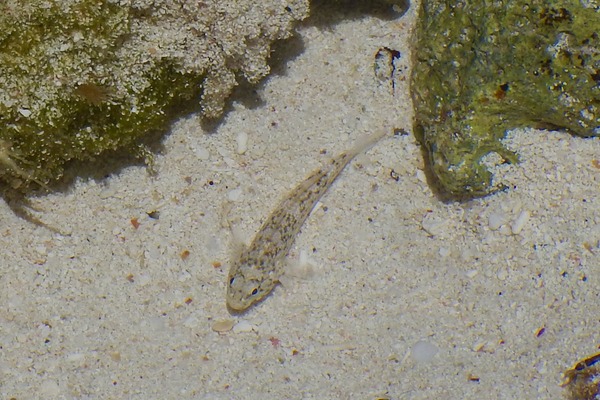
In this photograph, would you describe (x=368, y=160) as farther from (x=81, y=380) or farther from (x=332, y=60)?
(x=81, y=380)

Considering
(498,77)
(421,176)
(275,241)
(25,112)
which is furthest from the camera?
(421,176)

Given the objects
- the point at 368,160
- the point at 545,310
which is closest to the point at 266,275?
the point at 368,160

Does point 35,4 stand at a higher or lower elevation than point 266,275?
higher

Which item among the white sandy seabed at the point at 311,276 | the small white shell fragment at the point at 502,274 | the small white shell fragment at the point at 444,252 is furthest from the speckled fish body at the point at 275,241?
the small white shell fragment at the point at 502,274

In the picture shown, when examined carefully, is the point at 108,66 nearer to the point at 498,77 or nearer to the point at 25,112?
the point at 25,112

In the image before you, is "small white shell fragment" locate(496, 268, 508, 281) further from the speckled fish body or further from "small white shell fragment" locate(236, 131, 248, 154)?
"small white shell fragment" locate(236, 131, 248, 154)

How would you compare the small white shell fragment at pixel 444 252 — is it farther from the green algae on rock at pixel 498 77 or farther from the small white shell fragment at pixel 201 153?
the small white shell fragment at pixel 201 153

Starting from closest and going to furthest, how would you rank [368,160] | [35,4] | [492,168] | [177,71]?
[35,4]
[177,71]
[492,168]
[368,160]

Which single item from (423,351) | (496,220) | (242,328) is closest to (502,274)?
(496,220)
